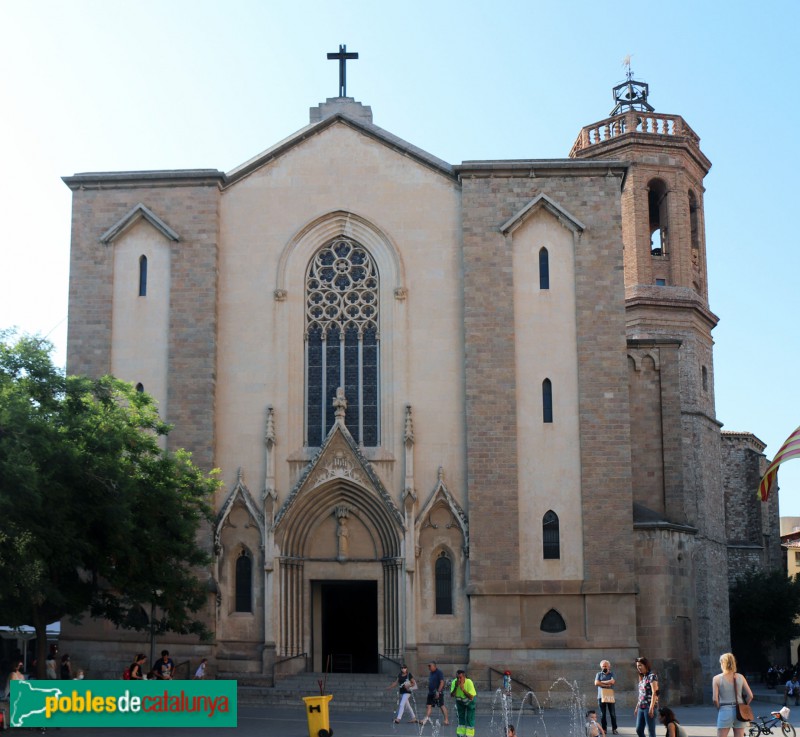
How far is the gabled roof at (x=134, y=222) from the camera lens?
32094 mm

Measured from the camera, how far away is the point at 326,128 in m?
32.8

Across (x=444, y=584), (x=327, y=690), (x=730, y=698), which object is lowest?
(x=327, y=690)

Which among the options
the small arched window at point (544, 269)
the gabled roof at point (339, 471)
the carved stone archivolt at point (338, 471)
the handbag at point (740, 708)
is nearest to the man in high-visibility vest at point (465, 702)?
the handbag at point (740, 708)

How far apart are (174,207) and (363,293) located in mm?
5658

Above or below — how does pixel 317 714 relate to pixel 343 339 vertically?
below

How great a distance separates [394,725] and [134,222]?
15.4 metres

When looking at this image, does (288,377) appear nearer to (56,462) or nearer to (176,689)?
(56,462)

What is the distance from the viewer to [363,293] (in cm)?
3206

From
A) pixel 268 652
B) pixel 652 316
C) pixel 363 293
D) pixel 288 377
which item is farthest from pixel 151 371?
pixel 652 316

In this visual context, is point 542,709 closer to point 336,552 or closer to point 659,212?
point 336,552

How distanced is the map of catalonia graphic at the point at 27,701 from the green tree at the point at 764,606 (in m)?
35.0

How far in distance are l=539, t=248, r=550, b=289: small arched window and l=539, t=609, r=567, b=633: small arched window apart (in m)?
8.46

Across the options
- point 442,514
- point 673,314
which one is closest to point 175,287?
point 442,514

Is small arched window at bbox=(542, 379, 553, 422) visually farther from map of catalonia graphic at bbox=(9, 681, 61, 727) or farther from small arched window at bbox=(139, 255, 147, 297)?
map of catalonia graphic at bbox=(9, 681, 61, 727)
